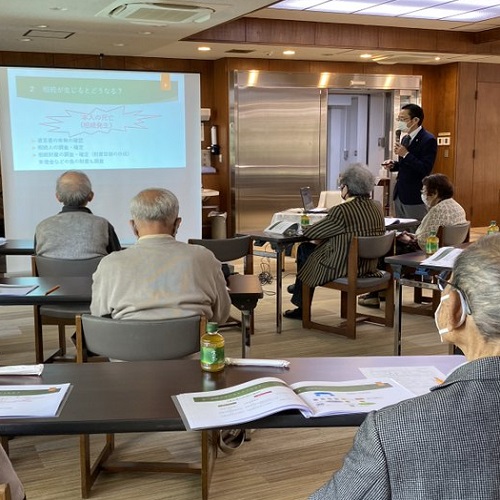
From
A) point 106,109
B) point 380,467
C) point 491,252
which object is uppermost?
point 106,109

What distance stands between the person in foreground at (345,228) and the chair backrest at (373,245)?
90 millimetres

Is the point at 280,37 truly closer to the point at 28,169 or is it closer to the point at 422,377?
the point at 28,169

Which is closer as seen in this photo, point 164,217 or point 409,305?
point 164,217

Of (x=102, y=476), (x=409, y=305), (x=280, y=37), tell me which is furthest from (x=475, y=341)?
(x=280, y=37)

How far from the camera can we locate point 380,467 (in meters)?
1.06

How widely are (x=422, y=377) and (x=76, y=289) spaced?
1885 millimetres

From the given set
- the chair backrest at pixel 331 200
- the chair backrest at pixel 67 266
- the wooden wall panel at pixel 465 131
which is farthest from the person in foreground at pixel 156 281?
the wooden wall panel at pixel 465 131

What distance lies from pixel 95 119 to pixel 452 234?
4.09m

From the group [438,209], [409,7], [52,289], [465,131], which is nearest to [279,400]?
[52,289]

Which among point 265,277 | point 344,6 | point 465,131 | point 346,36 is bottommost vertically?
point 265,277

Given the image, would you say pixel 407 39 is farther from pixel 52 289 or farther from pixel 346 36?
pixel 52 289

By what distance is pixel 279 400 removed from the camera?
177 cm

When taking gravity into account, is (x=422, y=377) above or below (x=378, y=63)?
below

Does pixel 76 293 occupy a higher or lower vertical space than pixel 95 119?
lower
